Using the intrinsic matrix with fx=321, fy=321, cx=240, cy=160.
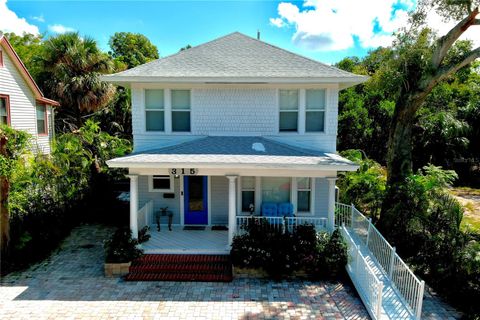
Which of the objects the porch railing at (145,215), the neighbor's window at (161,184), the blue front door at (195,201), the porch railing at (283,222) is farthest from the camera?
the neighbor's window at (161,184)

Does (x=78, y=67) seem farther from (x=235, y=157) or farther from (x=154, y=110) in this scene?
(x=235, y=157)

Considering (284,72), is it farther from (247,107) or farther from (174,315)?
(174,315)

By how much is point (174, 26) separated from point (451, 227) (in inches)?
653

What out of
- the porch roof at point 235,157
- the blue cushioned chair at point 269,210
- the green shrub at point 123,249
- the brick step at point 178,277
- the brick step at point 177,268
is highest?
the porch roof at point 235,157

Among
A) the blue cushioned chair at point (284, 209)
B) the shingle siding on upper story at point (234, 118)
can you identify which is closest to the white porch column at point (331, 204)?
the blue cushioned chair at point (284, 209)

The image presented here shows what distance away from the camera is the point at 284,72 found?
11.4 meters

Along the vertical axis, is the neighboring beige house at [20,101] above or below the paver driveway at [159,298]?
above

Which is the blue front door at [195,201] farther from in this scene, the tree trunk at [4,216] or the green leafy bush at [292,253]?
the tree trunk at [4,216]

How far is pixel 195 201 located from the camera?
12016mm

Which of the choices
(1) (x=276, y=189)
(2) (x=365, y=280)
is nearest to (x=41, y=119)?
(1) (x=276, y=189)

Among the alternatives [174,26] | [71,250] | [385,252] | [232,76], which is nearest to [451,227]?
[385,252]

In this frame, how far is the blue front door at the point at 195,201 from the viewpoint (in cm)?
1194

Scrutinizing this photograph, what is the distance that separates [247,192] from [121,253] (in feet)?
15.5

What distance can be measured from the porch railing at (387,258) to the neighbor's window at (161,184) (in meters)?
6.60
